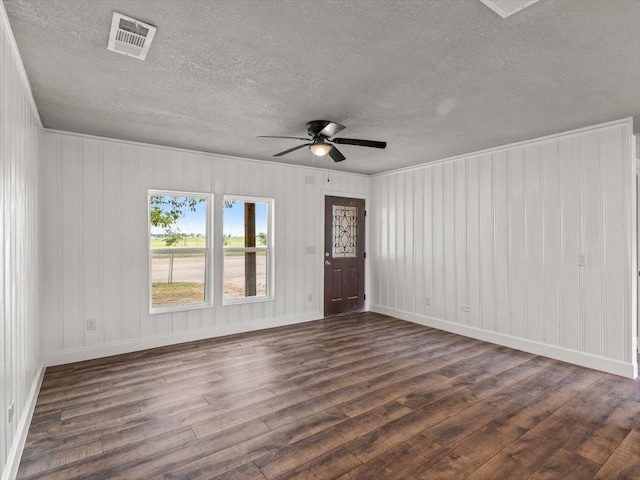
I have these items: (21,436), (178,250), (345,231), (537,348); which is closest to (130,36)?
(21,436)

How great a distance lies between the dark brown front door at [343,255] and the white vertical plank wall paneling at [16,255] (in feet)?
13.4

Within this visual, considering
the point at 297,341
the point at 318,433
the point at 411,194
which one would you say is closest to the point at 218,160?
the point at 297,341

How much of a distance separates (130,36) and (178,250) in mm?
3138

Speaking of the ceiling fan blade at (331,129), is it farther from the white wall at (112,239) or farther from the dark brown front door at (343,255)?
the dark brown front door at (343,255)

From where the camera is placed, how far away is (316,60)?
7.79ft

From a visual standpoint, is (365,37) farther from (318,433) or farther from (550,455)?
(550,455)

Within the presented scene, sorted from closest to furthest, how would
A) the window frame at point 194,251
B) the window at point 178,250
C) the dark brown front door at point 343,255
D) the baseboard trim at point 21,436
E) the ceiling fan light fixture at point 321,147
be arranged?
the baseboard trim at point 21,436
the ceiling fan light fixture at point 321,147
the window frame at point 194,251
the window at point 178,250
the dark brown front door at point 343,255

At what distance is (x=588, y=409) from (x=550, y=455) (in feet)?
3.08

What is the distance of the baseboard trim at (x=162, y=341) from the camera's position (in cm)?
401

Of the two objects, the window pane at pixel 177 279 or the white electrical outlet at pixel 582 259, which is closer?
the white electrical outlet at pixel 582 259

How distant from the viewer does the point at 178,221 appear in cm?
484

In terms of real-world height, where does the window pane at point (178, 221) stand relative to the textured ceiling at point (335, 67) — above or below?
below

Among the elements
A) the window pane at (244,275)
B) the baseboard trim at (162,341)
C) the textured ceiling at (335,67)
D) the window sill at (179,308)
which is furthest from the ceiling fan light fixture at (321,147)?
the baseboard trim at (162,341)

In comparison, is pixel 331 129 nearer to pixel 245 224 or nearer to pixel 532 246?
pixel 245 224
